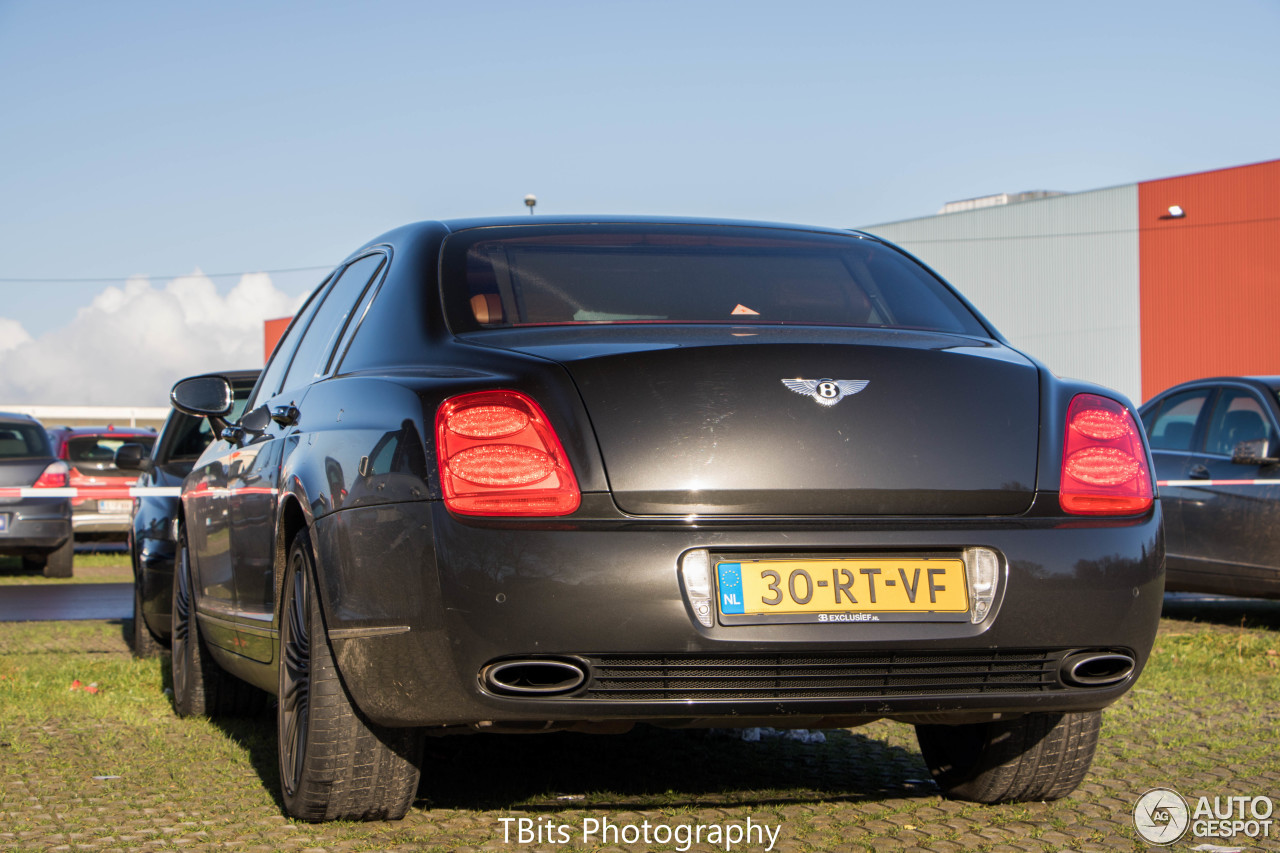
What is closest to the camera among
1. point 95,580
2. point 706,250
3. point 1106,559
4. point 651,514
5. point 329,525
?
point 651,514

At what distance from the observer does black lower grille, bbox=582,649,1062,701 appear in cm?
312

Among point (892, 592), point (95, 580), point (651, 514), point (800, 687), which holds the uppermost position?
point (651, 514)

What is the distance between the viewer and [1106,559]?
10.9ft

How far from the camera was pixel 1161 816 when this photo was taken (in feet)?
13.3

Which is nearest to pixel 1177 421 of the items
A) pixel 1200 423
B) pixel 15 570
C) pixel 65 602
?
pixel 1200 423

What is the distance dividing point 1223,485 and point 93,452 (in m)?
14.1

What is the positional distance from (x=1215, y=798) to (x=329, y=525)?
269 centimetres

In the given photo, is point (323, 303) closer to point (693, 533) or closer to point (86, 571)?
point (693, 533)

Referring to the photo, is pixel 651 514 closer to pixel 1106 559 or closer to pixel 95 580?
pixel 1106 559

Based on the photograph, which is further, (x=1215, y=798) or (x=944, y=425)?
(x=1215, y=798)

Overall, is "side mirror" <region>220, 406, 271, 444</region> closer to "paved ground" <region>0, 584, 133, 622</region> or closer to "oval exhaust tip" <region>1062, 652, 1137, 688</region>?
"oval exhaust tip" <region>1062, 652, 1137, 688</region>

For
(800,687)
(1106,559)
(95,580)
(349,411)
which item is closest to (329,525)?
(349,411)

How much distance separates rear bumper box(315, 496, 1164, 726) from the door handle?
3.36 feet

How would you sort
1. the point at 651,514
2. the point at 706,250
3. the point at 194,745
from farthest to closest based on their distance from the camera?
the point at 194,745 → the point at 706,250 → the point at 651,514
